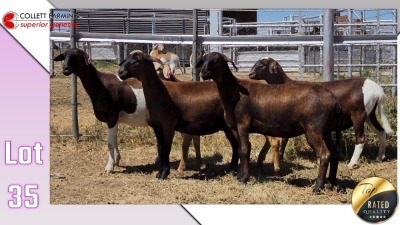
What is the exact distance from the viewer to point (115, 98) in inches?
406

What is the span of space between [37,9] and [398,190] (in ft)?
17.4

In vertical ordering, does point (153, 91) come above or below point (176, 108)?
above

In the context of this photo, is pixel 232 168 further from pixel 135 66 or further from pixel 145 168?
pixel 135 66

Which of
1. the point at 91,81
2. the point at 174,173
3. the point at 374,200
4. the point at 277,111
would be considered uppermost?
the point at 91,81

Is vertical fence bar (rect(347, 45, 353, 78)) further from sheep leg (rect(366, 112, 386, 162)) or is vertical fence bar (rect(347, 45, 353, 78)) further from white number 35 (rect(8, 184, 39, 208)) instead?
white number 35 (rect(8, 184, 39, 208))

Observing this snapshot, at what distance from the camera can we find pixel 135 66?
966 cm

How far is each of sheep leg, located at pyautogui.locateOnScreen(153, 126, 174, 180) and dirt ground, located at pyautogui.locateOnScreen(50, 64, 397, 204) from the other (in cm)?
19

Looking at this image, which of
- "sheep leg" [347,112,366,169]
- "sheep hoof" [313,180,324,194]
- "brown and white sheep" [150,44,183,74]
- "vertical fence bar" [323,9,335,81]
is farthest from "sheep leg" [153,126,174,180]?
"vertical fence bar" [323,9,335,81]

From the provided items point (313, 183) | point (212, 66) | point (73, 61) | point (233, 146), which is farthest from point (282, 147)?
point (73, 61)

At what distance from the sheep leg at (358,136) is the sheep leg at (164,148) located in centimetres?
281

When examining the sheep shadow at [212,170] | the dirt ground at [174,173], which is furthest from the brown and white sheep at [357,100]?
the sheep shadow at [212,170]

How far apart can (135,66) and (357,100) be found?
11.1 feet

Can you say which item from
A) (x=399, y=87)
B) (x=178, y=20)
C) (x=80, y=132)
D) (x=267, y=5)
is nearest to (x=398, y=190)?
(x=399, y=87)

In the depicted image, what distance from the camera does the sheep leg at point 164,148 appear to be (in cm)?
988
